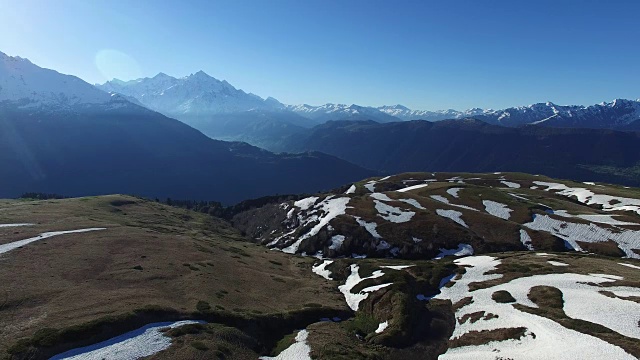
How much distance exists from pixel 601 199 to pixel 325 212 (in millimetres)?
123442

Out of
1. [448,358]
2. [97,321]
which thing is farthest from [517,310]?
[97,321]

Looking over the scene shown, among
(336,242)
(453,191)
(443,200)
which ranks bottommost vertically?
(336,242)

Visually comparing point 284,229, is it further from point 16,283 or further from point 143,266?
point 16,283

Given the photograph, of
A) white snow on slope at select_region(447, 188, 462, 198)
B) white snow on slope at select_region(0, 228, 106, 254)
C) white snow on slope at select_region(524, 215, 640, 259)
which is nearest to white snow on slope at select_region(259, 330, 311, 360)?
white snow on slope at select_region(0, 228, 106, 254)

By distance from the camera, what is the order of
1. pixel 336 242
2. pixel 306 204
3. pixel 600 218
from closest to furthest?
pixel 336 242
pixel 600 218
pixel 306 204

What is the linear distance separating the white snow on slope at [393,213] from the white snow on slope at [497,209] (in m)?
30.6

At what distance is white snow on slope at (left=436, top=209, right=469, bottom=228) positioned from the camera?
393ft

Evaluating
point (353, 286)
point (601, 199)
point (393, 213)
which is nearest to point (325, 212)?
point (393, 213)

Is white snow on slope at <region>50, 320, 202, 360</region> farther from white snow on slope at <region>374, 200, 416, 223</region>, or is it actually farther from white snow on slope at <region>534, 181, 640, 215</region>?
white snow on slope at <region>534, 181, 640, 215</region>

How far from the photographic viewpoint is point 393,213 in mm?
129250

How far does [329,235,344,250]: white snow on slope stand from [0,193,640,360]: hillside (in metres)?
29.7

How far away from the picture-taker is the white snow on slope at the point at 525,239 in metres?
105

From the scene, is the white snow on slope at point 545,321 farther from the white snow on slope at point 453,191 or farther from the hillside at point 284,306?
the white snow on slope at point 453,191

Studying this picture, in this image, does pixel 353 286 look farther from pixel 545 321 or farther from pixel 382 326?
pixel 545 321
